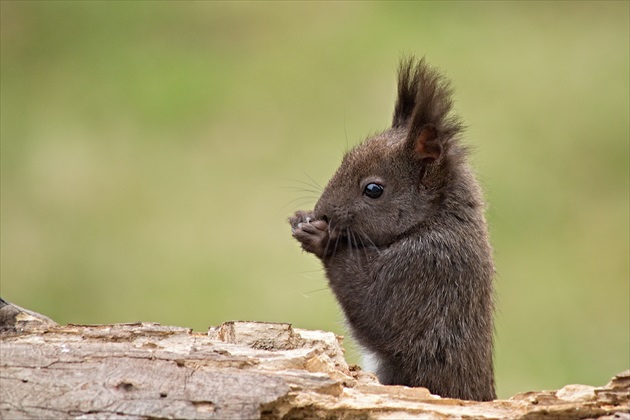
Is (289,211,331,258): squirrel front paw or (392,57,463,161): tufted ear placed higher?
(392,57,463,161): tufted ear

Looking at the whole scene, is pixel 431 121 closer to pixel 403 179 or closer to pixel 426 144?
pixel 426 144

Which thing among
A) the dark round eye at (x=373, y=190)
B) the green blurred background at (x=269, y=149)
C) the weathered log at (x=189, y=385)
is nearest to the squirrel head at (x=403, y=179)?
the dark round eye at (x=373, y=190)

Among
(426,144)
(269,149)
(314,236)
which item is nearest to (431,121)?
(426,144)

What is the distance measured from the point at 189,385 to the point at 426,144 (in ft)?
4.85

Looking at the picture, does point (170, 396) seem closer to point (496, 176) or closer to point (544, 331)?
point (544, 331)

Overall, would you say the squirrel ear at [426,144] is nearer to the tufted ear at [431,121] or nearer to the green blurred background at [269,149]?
the tufted ear at [431,121]

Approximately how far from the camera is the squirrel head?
395 centimetres

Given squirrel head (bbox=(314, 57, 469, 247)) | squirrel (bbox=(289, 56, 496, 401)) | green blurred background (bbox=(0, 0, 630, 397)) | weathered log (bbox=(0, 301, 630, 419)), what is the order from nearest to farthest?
1. weathered log (bbox=(0, 301, 630, 419))
2. squirrel (bbox=(289, 56, 496, 401))
3. squirrel head (bbox=(314, 57, 469, 247))
4. green blurred background (bbox=(0, 0, 630, 397))

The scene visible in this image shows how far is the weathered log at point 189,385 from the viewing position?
2875mm

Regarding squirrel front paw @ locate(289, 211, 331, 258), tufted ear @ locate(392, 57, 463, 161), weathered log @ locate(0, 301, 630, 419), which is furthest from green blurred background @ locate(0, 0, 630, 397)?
weathered log @ locate(0, 301, 630, 419)

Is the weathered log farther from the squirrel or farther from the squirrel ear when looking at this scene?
the squirrel ear

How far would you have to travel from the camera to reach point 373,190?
4.01 metres

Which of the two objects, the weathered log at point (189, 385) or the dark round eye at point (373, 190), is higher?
the dark round eye at point (373, 190)

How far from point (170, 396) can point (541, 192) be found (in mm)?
5181
